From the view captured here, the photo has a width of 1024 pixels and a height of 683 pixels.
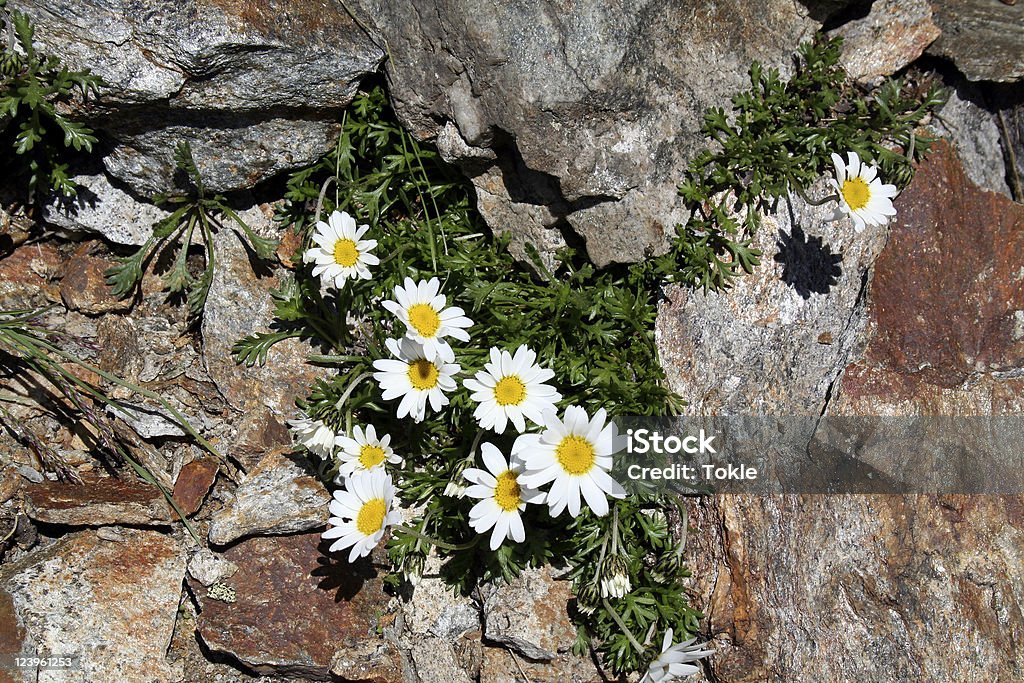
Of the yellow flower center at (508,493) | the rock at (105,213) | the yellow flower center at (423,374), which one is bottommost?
the yellow flower center at (508,493)

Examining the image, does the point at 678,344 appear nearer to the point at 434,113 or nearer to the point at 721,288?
the point at 721,288

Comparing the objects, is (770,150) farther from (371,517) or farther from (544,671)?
(544,671)

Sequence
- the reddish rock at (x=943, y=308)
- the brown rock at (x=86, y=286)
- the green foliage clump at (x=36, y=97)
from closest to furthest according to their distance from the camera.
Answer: the green foliage clump at (x=36, y=97), the reddish rock at (x=943, y=308), the brown rock at (x=86, y=286)

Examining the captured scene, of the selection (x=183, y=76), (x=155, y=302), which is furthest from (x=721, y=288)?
(x=155, y=302)

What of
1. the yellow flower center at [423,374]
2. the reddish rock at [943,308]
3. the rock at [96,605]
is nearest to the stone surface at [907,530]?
the reddish rock at [943,308]

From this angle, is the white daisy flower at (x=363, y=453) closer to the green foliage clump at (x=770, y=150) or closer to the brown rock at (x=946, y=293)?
the green foliage clump at (x=770, y=150)
